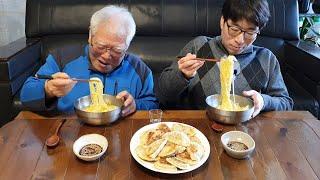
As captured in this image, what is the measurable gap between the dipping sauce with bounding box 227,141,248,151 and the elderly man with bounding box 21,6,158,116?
1.58 feet

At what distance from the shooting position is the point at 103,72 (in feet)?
5.38

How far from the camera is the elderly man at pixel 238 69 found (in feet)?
4.90

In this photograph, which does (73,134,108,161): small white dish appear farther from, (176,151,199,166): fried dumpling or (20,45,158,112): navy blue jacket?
(20,45,158,112): navy blue jacket

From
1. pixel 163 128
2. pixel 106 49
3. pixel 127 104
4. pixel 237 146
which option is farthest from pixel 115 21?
pixel 237 146

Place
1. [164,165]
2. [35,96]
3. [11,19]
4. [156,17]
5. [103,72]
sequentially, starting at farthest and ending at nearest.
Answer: [11,19]
[156,17]
[103,72]
[35,96]
[164,165]

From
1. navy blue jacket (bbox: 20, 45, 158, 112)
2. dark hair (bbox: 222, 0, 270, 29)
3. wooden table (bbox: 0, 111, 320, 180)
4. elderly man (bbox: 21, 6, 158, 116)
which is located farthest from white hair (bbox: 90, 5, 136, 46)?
dark hair (bbox: 222, 0, 270, 29)

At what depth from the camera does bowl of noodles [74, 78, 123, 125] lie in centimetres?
129

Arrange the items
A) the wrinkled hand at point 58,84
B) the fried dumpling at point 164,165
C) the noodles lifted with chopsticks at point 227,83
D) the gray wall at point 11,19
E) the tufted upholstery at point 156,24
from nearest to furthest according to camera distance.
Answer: the fried dumpling at point 164,165 < the wrinkled hand at point 58,84 < the noodles lifted with chopsticks at point 227,83 < the tufted upholstery at point 156,24 < the gray wall at point 11,19

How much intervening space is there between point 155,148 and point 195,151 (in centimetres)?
14

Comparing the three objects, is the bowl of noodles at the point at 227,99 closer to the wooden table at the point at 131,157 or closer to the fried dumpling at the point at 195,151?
the wooden table at the point at 131,157

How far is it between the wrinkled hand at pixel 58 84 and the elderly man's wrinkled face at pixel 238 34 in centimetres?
80

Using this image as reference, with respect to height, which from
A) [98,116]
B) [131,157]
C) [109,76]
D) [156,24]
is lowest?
[131,157]

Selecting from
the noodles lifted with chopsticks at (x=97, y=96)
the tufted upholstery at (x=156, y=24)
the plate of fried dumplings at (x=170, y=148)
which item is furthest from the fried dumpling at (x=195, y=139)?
the tufted upholstery at (x=156, y=24)

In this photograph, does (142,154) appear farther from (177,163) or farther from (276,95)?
(276,95)
